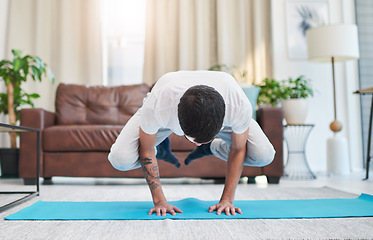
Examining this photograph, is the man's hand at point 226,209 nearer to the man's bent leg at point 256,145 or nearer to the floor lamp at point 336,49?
the man's bent leg at point 256,145

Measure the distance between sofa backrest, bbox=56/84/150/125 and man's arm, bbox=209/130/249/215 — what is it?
1.90 metres

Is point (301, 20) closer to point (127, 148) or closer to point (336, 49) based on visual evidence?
point (336, 49)

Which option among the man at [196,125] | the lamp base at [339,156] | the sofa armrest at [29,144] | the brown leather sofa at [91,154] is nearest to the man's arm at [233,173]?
the man at [196,125]

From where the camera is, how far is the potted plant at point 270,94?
3.45 meters

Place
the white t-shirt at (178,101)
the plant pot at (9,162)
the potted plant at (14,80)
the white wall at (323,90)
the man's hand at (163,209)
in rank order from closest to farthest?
the white t-shirt at (178,101)
the man's hand at (163,209)
the plant pot at (9,162)
the potted plant at (14,80)
the white wall at (323,90)

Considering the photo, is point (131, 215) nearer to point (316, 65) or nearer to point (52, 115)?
point (52, 115)

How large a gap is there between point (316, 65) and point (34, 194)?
320 cm

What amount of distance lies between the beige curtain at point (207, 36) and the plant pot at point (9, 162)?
1717 mm

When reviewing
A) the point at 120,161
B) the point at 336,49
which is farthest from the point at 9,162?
the point at 336,49

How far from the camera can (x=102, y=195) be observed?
207 centimetres

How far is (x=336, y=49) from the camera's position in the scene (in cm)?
337

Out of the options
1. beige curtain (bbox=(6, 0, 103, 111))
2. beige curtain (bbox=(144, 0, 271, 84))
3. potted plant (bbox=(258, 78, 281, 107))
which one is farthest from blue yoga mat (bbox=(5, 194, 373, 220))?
beige curtain (bbox=(6, 0, 103, 111))

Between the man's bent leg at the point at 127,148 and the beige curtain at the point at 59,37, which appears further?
the beige curtain at the point at 59,37

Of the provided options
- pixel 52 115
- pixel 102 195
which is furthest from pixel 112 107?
pixel 102 195
